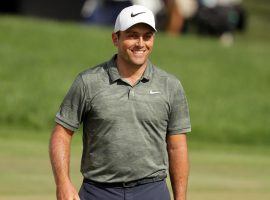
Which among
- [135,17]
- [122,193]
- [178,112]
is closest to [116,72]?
[135,17]

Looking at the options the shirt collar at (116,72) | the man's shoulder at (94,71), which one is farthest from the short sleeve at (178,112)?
the man's shoulder at (94,71)

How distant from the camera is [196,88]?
71.9ft

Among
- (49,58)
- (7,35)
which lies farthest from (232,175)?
(7,35)

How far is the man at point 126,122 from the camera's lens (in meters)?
6.22

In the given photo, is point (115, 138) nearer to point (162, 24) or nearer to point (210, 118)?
point (210, 118)

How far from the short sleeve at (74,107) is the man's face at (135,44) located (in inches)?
11.4

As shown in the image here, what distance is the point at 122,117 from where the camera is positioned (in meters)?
6.22

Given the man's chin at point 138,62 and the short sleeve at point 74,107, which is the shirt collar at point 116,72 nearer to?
the man's chin at point 138,62

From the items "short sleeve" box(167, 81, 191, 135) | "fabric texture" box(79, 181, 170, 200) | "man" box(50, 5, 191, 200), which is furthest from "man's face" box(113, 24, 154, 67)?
"fabric texture" box(79, 181, 170, 200)

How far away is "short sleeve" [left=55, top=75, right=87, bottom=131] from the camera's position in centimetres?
626

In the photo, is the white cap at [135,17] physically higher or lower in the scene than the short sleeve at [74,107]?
higher

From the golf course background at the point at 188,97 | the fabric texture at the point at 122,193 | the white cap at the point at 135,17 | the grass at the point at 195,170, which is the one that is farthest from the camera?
the golf course background at the point at 188,97

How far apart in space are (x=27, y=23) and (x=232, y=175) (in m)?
11.6

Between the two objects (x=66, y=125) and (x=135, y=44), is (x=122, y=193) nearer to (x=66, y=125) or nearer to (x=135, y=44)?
(x=66, y=125)
